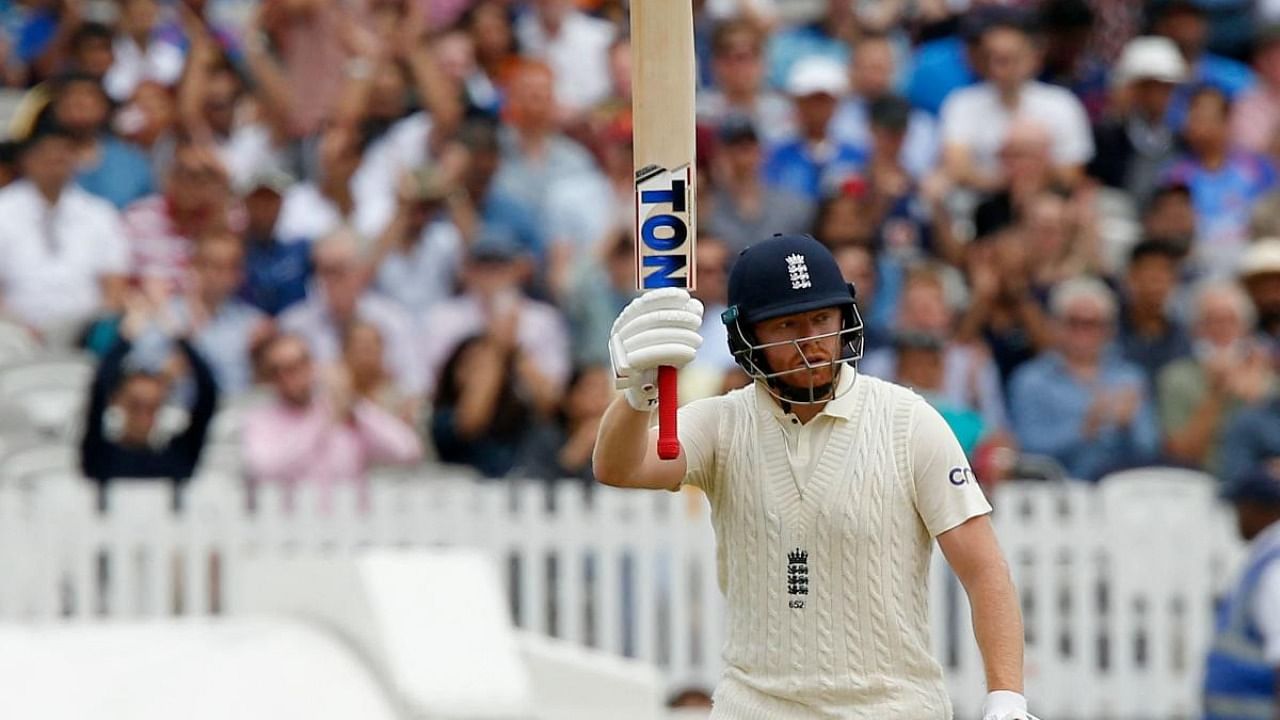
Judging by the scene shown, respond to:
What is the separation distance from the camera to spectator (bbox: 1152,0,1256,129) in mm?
13336

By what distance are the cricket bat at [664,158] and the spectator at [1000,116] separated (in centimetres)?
763

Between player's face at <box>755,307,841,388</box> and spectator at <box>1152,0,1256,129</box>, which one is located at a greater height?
spectator at <box>1152,0,1256,129</box>

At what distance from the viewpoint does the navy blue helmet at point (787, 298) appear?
5078 mm

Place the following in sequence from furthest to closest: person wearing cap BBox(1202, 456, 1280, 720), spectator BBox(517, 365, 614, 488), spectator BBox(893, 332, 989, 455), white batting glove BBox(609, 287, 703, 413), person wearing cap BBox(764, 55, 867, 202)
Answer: person wearing cap BBox(764, 55, 867, 202) → spectator BBox(517, 365, 614, 488) → spectator BBox(893, 332, 989, 455) → person wearing cap BBox(1202, 456, 1280, 720) → white batting glove BBox(609, 287, 703, 413)

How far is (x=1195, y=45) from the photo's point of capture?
1352 centimetres

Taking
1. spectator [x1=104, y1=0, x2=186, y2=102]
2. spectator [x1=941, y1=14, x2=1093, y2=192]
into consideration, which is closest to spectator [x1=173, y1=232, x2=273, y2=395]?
spectator [x1=104, y1=0, x2=186, y2=102]

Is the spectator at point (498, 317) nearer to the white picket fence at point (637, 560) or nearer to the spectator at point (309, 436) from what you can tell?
the spectator at point (309, 436)

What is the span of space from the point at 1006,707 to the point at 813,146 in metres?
7.67

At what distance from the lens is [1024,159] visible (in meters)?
12.5

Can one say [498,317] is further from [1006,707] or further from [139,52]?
[1006,707]

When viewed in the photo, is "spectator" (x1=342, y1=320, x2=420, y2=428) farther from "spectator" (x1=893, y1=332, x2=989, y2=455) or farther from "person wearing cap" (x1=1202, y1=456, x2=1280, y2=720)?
"person wearing cap" (x1=1202, y1=456, x2=1280, y2=720)

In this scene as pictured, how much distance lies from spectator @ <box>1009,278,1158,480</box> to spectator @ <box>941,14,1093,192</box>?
4.64ft

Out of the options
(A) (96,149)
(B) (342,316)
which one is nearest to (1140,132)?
(B) (342,316)

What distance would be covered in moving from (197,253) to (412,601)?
353cm
